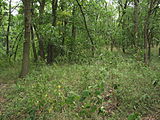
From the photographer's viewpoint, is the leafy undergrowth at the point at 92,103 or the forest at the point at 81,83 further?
the forest at the point at 81,83

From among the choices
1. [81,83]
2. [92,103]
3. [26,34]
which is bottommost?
[92,103]

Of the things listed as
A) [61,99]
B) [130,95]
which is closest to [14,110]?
[61,99]

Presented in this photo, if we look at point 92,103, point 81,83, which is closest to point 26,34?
point 81,83

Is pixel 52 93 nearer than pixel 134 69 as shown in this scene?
Yes

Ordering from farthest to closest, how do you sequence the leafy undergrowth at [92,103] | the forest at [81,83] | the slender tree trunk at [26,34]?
1. the slender tree trunk at [26,34]
2. the forest at [81,83]
3. the leafy undergrowth at [92,103]

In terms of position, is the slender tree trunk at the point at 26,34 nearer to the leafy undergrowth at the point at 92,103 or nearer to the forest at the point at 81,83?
the forest at the point at 81,83

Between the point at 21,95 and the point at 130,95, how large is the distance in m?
3.75

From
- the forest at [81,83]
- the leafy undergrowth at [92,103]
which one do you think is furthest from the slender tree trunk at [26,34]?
the leafy undergrowth at [92,103]

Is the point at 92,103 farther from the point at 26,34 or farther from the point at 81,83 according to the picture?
the point at 26,34

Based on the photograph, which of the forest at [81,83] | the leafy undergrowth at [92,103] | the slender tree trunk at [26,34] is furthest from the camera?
the slender tree trunk at [26,34]

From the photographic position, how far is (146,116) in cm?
357

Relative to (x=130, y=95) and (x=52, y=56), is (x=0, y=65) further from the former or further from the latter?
(x=130, y=95)

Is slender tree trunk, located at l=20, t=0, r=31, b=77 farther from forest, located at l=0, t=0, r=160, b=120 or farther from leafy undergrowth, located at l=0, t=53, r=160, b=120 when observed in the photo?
leafy undergrowth, located at l=0, t=53, r=160, b=120

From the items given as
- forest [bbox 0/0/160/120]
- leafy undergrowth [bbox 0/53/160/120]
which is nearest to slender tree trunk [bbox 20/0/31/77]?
forest [bbox 0/0/160/120]
